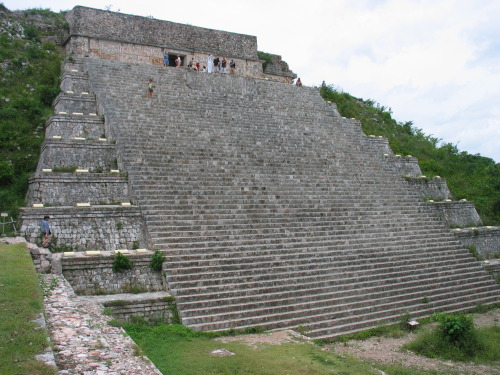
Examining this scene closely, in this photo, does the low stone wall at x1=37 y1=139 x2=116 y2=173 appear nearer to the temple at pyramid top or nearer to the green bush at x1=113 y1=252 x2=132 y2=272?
the green bush at x1=113 y1=252 x2=132 y2=272

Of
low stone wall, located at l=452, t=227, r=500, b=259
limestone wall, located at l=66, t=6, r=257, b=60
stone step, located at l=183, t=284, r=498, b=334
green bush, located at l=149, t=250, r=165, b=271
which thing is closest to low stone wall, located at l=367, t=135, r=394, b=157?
low stone wall, located at l=452, t=227, r=500, b=259

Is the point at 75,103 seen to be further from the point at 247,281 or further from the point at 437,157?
the point at 437,157

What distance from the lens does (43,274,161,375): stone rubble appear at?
188 inches

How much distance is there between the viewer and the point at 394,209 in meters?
13.9

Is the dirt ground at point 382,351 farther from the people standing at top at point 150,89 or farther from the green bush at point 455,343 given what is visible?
the people standing at top at point 150,89

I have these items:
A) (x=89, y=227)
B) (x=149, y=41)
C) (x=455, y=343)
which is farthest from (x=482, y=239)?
(x=149, y=41)

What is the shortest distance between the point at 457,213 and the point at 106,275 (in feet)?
39.6

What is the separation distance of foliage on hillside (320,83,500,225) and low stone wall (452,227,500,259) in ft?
7.40

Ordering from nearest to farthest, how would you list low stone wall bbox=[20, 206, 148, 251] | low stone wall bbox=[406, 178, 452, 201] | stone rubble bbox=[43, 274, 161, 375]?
stone rubble bbox=[43, 274, 161, 375], low stone wall bbox=[20, 206, 148, 251], low stone wall bbox=[406, 178, 452, 201]

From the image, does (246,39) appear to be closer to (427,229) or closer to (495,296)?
(427,229)

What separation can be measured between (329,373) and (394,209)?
29.0ft

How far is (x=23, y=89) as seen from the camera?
1652 centimetres

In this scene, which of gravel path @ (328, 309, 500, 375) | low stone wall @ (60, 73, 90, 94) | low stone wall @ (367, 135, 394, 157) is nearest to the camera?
gravel path @ (328, 309, 500, 375)

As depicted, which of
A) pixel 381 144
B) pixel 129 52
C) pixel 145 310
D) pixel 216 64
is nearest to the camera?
pixel 145 310
